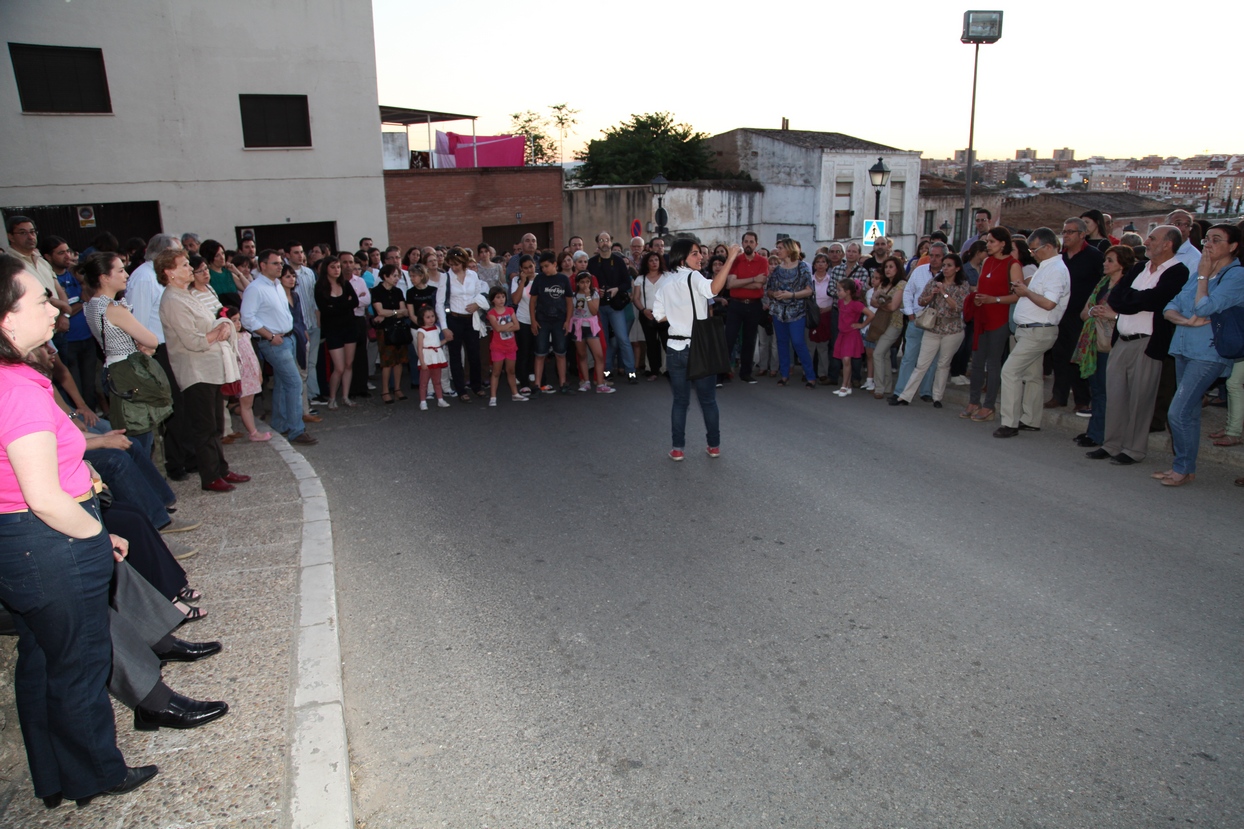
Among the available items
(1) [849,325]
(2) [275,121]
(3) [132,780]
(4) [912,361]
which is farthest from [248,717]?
(2) [275,121]

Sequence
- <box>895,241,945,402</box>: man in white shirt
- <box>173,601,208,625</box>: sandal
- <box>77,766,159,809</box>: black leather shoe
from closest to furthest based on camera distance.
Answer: <box>77,766,159,809</box>: black leather shoe < <box>173,601,208,625</box>: sandal < <box>895,241,945,402</box>: man in white shirt

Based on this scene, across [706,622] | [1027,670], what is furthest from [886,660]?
[706,622]

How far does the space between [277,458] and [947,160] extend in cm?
14080

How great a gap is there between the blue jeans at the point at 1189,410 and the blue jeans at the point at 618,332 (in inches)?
268

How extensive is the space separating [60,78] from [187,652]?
18913mm

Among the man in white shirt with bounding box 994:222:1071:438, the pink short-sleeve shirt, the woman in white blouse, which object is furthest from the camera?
the woman in white blouse

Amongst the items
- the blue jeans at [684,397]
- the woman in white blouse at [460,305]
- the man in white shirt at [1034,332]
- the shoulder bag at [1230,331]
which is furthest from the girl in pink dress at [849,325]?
the woman in white blouse at [460,305]

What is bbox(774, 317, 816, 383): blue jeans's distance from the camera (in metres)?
11.1

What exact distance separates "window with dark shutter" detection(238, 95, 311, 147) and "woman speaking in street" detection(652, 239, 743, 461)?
16.5 m

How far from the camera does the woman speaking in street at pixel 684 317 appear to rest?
7.27 meters

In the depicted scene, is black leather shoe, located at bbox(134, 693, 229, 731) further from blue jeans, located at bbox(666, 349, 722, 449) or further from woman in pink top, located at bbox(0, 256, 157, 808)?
blue jeans, located at bbox(666, 349, 722, 449)

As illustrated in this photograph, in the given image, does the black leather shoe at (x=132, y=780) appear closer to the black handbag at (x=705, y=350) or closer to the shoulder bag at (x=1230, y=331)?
the black handbag at (x=705, y=350)

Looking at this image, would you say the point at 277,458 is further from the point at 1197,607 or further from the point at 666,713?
the point at 1197,607

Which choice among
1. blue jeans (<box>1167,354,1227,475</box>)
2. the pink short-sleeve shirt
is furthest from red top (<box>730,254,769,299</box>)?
the pink short-sleeve shirt
